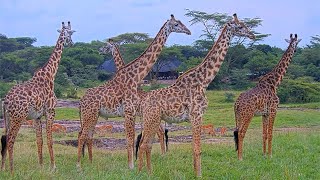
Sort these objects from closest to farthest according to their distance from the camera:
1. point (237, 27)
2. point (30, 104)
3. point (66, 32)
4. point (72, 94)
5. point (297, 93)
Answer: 1. point (30, 104)
2. point (237, 27)
3. point (66, 32)
4. point (297, 93)
5. point (72, 94)

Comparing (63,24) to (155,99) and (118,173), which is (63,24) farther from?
(118,173)

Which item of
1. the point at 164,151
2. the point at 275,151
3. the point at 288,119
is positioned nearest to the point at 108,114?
the point at 164,151

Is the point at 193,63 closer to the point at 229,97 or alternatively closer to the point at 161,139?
the point at 229,97

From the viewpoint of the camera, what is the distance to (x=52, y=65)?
10969 mm

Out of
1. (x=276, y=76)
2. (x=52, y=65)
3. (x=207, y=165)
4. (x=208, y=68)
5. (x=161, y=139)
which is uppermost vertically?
(x=52, y=65)

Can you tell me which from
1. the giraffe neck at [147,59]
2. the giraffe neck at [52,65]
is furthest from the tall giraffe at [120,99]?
the giraffe neck at [52,65]

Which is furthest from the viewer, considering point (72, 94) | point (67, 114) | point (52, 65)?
point (72, 94)

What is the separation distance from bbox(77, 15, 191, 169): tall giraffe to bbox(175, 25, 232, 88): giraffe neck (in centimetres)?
100

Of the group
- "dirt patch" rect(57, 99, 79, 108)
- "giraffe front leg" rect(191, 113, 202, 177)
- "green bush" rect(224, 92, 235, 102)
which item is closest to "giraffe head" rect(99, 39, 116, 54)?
"giraffe front leg" rect(191, 113, 202, 177)

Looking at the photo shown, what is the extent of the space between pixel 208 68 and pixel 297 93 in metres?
29.6

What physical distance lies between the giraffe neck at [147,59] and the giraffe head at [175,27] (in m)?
0.04

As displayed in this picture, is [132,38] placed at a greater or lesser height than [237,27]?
greater

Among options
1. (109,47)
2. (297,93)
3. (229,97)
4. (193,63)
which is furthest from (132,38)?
(109,47)

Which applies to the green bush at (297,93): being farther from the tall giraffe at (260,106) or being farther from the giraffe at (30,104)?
the giraffe at (30,104)
